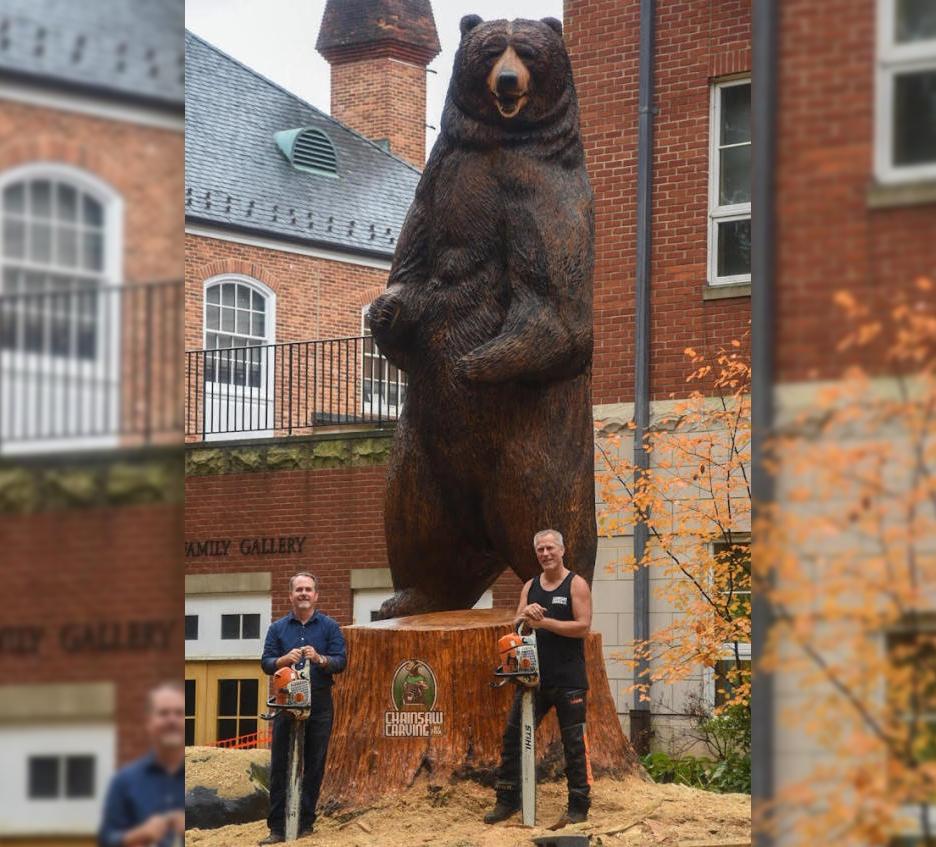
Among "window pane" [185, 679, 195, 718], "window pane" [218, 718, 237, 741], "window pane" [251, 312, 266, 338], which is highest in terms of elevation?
"window pane" [251, 312, 266, 338]

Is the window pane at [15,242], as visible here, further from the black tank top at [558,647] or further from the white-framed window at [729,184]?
the white-framed window at [729,184]

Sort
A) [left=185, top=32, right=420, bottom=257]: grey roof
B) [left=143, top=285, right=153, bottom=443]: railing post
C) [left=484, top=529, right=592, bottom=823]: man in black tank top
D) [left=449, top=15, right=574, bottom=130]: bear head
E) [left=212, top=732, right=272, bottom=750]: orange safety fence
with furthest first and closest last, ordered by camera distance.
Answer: [left=185, top=32, right=420, bottom=257]: grey roof
[left=212, top=732, right=272, bottom=750]: orange safety fence
[left=449, top=15, right=574, bottom=130]: bear head
[left=484, top=529, right=592, bottom=823]: man in black tank top
[left=143, top=285, right=153, bottom=443]: railing post

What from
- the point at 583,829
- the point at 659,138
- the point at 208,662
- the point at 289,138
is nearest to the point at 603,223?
the point at 659,138

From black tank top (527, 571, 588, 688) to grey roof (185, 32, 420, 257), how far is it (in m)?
15.0

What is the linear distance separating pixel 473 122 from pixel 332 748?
1.87 metres

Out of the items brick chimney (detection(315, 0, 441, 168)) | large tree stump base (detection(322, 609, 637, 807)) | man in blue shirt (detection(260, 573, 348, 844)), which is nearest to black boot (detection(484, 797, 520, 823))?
large tree stump base (detection(322, 609, 637, 807))

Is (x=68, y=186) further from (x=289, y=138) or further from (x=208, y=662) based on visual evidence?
(x=289, y=138)

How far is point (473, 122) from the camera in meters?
5.19

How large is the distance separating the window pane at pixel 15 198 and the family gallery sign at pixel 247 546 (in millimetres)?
14477

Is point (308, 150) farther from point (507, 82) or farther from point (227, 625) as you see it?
point (507, 82)

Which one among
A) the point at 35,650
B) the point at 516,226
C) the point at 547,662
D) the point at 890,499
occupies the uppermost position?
the point at 516,226

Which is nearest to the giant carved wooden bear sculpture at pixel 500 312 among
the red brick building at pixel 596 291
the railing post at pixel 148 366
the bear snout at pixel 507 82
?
the bear snout at pixel 507 82

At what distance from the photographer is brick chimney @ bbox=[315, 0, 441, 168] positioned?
27.0 meters

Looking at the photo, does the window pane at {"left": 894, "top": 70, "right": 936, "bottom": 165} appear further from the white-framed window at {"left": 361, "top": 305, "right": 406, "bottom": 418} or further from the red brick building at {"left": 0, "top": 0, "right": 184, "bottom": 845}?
the white-framed window at {"left": 361, "top": 305, "right": 406, "bottom": 418}
